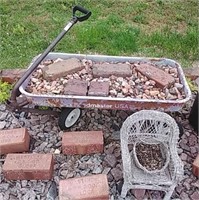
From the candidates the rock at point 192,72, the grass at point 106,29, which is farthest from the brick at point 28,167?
the rock at point 192,72

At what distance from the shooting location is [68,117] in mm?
2791

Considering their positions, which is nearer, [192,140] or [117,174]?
[117,174]

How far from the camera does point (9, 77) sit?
3281mm

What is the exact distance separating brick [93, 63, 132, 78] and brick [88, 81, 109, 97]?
0.37 feet

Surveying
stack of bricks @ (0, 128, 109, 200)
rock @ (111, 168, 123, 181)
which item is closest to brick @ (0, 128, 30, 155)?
stack of bricks @ (0, 128, 109, 200)

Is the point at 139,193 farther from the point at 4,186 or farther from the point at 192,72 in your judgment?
the point at 192,72

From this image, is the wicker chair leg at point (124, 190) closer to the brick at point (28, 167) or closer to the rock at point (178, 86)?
the brick at point (28, 167)

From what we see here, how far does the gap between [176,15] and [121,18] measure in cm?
64

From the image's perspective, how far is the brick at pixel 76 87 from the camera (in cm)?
266

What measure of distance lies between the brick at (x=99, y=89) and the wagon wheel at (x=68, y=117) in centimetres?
22

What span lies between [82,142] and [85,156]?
0.11 m

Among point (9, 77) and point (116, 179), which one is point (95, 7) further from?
point (116, 179)

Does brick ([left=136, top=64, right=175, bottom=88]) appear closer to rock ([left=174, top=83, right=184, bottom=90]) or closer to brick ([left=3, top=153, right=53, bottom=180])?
rock ([left=174, top=83, right=184, bottom=90])

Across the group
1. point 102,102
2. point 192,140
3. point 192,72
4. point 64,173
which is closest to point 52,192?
point 64,173
